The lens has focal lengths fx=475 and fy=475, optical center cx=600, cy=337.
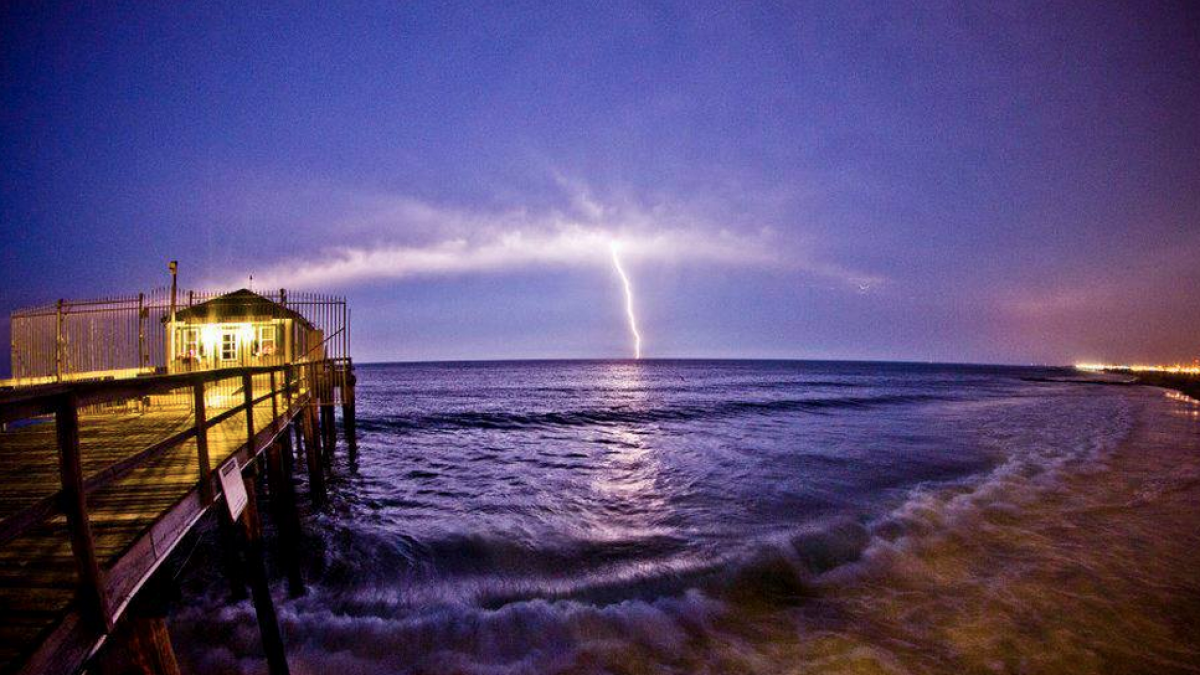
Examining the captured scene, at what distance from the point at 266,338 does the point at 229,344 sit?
1.23 meters

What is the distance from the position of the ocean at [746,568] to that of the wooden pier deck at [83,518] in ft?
7.77

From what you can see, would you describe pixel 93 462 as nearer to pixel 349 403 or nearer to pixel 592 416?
pixel 349 403

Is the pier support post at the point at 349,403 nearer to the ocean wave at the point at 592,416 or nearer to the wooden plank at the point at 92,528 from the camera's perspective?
the wooden plank at the point at 92,528

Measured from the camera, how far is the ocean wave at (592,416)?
2648cm

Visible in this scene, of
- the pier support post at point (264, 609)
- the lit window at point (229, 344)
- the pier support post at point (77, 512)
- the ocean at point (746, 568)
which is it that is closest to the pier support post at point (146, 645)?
the pier support post at point (77, 512)

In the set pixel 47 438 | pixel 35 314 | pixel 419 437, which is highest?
pixel 35 314

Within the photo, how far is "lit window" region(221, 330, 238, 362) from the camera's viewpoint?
17.9 metres

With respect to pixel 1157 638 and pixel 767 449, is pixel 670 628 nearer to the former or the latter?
pixel 1157 638

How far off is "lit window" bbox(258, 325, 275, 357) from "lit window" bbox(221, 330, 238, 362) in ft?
2.62

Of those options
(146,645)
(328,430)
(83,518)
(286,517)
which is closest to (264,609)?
Result: (146,645)

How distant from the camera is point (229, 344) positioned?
18.0 m

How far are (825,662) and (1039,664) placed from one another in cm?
224

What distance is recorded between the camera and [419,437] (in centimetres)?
2272

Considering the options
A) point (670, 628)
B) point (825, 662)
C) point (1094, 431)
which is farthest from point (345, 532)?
point (1094, 431)
